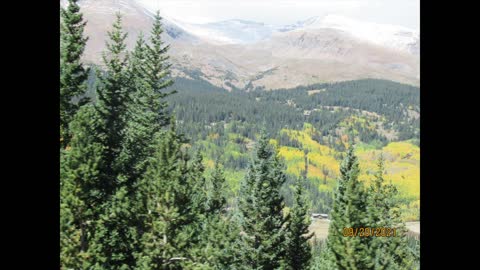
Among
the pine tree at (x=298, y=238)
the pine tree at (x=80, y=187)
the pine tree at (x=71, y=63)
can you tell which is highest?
the pine tree at (x=71, y=63)

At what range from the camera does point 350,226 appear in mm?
29125

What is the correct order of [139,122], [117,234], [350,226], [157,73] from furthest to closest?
1. [157,73]
2. [139,122]
3. [350,226]
4. [117,234]

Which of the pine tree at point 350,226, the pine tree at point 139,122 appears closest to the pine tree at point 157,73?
the pine tree at point 139,122

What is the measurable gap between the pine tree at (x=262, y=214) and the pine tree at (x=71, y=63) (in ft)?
42.6

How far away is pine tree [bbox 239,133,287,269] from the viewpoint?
33.5 m

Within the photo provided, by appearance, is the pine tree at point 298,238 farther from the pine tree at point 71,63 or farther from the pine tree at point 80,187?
the pine tree at point 71,63

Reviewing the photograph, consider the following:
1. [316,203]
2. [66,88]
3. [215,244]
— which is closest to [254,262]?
[215,244]

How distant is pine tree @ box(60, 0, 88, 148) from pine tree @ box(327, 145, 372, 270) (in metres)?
18.0

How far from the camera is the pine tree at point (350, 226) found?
28.4 metres

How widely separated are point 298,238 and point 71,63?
21.2 m

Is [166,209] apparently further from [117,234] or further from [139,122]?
[139,122]

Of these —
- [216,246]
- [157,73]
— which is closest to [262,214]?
[216,246]

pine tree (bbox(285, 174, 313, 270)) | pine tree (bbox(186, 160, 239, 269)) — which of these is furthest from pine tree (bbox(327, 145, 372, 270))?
pine tree (bbox(186, 160, 239, 269))

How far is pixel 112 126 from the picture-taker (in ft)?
105
